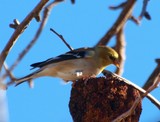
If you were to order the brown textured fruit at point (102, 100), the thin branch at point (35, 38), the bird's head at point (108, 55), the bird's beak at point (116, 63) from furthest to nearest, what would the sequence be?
the bird's head at point (108, 55) → the bird's beak at point (116, 63) → the thin branch at point (35, 38) → the brown textured fruit at point (102, 100)

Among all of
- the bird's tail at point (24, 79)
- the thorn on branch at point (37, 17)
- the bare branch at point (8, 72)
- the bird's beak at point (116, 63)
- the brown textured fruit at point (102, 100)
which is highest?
the thorn on branch at point (37, 17)

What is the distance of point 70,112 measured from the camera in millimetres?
3953

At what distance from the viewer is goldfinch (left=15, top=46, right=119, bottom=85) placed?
18.4 feet

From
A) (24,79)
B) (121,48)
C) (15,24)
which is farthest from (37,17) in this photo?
(121,48)

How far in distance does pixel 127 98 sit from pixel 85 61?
2.01 metres

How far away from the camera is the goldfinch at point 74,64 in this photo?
561cm

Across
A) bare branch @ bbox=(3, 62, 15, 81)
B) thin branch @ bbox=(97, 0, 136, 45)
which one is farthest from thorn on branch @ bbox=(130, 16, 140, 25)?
bare branch @ bbox=(3, 62, 15, 81)

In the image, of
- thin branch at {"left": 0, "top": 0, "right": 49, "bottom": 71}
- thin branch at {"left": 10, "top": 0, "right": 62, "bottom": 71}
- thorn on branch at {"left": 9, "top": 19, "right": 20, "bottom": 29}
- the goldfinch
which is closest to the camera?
thin branch at {"left": 10, "top": 0, "right": 62, "bottom": 71}

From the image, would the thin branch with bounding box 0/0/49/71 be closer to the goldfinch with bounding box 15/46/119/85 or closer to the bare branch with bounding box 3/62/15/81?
the bare branch with bounding box 3/62/15/81

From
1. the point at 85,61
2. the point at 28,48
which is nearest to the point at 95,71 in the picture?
the point at 85,61

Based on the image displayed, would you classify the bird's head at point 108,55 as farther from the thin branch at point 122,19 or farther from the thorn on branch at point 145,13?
the thorn on branch at point 145,13

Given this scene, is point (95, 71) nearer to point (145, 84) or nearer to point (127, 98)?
point (145, 84)

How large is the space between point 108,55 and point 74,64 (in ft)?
1.81

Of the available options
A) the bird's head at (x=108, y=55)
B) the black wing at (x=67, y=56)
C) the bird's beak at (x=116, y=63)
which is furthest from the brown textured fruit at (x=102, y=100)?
the bird's head at (x=108, y=55)
